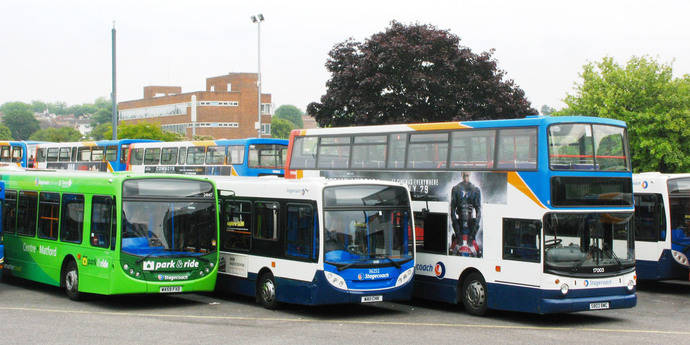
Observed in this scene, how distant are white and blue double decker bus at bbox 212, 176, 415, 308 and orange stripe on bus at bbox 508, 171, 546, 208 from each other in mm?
2133

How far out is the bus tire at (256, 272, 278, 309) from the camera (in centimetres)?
1708

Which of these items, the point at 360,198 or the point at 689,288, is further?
the point at 689,288

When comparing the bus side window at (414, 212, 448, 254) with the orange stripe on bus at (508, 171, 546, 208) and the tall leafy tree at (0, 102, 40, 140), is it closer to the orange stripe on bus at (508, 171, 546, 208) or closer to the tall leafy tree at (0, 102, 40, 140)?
the orange stripe on bus at (508, 171, 546, 208)

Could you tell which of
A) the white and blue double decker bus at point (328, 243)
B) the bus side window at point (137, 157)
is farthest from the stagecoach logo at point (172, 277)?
the bus side window at point (137, 157)

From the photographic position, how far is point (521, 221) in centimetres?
1555

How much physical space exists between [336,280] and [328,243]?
27.4 inches

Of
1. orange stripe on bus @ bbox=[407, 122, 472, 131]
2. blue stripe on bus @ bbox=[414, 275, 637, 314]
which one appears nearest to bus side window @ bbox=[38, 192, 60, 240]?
orange stripe on bus @ bbox=[407, 122, 472, 131]

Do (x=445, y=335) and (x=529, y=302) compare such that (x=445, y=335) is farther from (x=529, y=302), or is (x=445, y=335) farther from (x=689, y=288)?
(x=689, y=288)

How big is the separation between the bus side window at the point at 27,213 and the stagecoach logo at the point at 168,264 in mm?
4434

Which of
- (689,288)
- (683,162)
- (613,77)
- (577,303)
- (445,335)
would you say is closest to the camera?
(445,335)

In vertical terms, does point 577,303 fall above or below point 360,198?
below

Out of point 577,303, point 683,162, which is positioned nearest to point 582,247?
point 577,303

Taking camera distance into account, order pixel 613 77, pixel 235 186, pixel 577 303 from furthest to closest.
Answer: pixel 613 77 < pixel 235 186 < pixel 577 303

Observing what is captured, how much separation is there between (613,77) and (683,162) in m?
5.65
